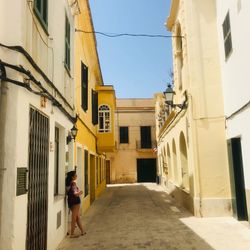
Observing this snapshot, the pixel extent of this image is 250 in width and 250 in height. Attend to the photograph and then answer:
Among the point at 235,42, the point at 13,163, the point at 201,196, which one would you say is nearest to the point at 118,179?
the point at 201,196

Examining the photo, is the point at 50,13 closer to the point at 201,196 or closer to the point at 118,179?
the point at 201,196

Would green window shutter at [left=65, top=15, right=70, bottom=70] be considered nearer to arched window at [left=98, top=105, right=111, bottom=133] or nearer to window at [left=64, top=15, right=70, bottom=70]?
window at [left=64, top=15, right=70, bottom=70]

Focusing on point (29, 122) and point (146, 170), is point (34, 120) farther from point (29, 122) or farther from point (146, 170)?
point (146, 170)

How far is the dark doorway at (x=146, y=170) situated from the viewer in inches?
1201

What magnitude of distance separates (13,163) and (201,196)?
7095 millimetres

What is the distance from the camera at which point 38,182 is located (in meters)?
5.30

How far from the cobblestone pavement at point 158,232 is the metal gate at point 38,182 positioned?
1383mm

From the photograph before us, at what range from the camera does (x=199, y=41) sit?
10.5 meters

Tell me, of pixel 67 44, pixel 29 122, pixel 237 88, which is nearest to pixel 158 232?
pixel 237 88

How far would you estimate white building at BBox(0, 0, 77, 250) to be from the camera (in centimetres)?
411

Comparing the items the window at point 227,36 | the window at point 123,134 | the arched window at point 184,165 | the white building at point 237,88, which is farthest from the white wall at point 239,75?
the window at point 123,134

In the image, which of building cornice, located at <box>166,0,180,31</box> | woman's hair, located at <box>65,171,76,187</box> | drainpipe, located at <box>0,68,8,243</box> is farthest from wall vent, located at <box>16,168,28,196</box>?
building cornice, located at <box>166,0,180,31</box>

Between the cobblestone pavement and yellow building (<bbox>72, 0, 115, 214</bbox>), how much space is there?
2156 mm

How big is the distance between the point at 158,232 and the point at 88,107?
6.93m
